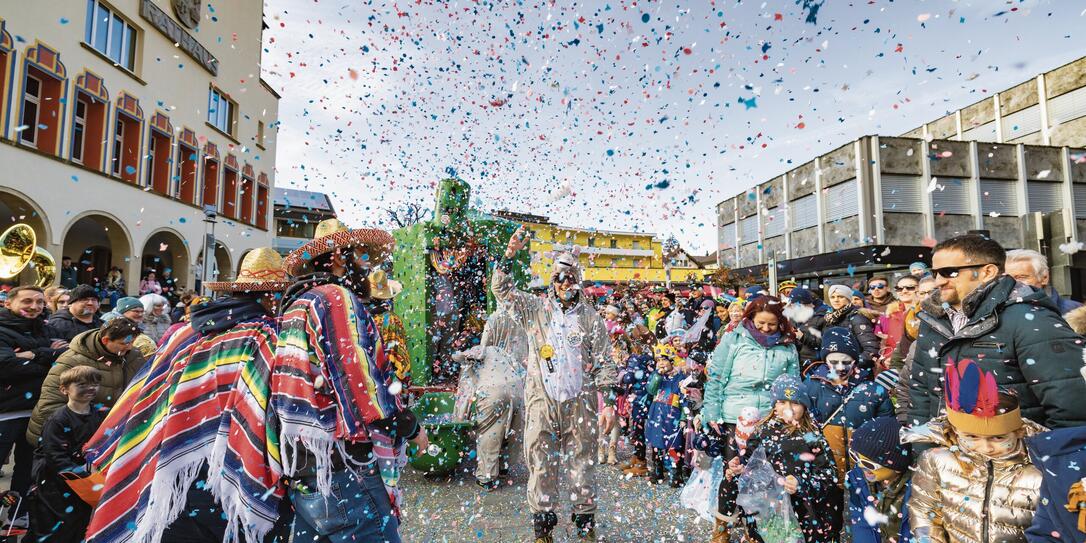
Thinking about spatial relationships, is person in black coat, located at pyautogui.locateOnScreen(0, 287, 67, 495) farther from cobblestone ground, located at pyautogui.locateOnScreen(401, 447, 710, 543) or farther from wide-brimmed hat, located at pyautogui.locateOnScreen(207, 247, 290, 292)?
cobblestone ground, located at pyautogui.locateOnScreen(401, 447, 710, 543)

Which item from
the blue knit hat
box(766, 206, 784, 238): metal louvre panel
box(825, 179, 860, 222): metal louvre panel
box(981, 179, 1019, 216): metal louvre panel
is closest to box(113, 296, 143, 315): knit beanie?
the blue knit hat

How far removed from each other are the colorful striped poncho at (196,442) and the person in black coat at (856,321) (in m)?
4.47

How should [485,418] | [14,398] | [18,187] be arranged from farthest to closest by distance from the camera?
[18,187] < [485,418] < [14,398]

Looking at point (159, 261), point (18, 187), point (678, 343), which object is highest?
point (18, 187)

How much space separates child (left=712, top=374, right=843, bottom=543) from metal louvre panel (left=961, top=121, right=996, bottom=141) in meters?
28.8

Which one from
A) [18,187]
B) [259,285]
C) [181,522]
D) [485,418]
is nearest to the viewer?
[181,522]

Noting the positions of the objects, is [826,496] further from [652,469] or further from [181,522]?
[181,522]

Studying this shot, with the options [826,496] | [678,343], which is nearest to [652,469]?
[678,343]

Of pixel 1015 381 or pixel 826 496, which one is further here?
pixel 826 496

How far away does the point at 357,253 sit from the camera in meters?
2.46

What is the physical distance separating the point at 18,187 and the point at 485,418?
1174 centimetres

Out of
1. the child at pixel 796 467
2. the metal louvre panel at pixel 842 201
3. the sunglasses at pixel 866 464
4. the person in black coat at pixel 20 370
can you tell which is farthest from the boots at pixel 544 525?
the metal louvre panel at pixel 842 201

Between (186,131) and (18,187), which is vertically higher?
(186,131)

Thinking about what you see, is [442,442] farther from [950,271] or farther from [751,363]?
[950,271]
